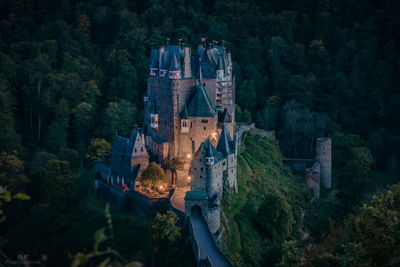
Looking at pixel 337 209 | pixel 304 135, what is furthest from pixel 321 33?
pixel 337 209

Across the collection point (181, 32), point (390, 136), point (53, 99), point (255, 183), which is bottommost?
point (255, 183)

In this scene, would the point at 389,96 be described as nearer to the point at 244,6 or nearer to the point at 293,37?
the point at 293,37

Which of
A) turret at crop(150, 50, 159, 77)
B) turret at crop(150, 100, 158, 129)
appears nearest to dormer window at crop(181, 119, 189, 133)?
turret at crop(150, 100, 158, 129)

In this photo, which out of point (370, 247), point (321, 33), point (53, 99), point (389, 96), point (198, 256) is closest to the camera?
point (370, 247)

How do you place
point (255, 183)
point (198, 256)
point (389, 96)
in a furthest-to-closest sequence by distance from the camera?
point (389, 96)
point (255, 183)
point (198, 256)

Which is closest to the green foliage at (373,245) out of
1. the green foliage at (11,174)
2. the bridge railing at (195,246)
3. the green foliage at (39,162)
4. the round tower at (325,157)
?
the bridge railing at (195,246)

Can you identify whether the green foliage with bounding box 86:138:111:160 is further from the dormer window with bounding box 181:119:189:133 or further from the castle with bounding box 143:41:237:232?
the dormer window with bounding box 181:119:189:133

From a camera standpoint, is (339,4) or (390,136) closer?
(390,136)
